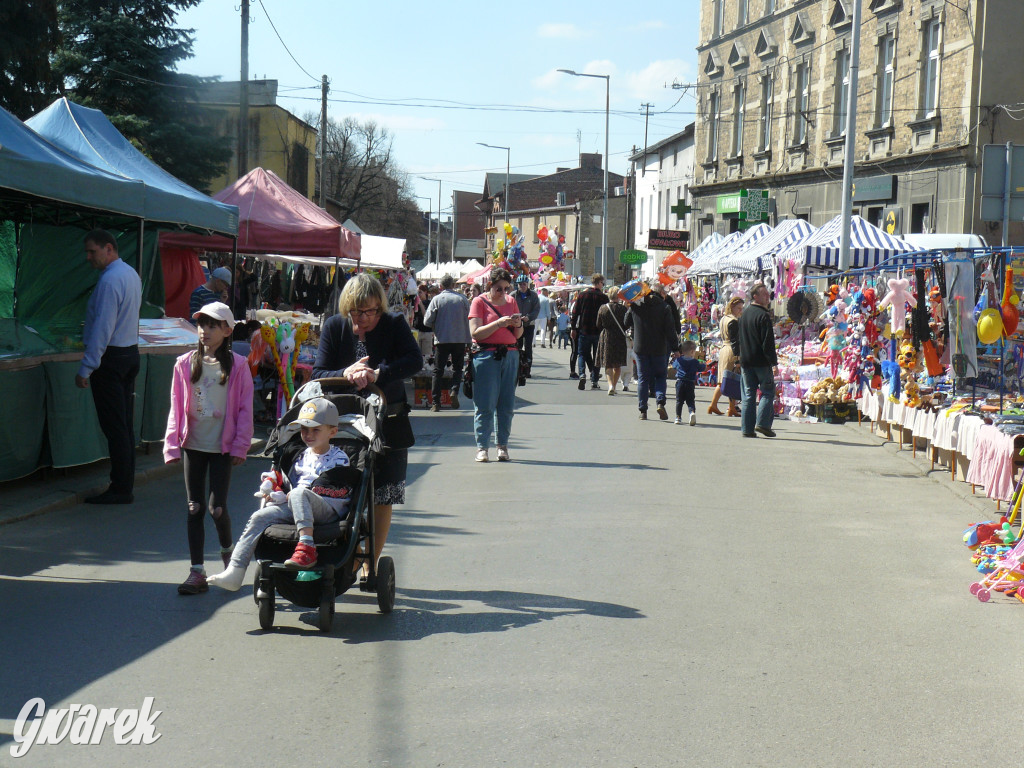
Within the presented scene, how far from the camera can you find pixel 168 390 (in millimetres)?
11328

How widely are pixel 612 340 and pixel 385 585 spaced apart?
1468cm

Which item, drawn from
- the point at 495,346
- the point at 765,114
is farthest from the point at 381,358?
the point at 765,114

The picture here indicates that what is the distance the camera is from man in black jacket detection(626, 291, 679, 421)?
15797 mm

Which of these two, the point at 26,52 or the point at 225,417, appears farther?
the point at 26,52

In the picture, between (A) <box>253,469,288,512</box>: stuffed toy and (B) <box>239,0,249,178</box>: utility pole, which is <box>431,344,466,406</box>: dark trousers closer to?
(A) <box>253,469,288,512</box>: stuffed toy

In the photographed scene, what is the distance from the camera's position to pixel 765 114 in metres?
37.2

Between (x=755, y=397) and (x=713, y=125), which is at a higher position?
(x=713, y=125)

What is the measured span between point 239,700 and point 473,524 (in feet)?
13.3

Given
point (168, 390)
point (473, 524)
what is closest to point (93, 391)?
point (168, 390)

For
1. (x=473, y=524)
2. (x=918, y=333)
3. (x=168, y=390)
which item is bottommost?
(x=473, y=524)

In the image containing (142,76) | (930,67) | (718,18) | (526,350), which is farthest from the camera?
(718,18)

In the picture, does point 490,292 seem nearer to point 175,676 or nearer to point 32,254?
point 32,254

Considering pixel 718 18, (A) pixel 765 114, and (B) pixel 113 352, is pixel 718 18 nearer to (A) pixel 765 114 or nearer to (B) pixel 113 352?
(A) pixel 765 114

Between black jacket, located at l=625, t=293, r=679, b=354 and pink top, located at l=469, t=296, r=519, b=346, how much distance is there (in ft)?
15.1
